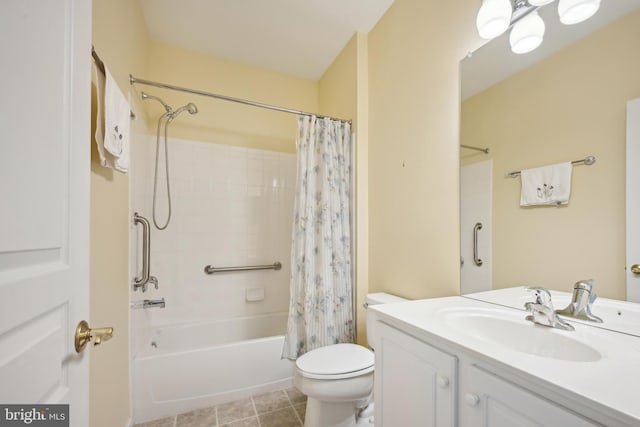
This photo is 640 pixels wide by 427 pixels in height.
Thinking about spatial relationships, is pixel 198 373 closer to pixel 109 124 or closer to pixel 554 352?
pixel 109 124

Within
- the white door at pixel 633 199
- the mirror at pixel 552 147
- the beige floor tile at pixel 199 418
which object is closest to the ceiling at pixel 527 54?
the mirror at pixel 552 147

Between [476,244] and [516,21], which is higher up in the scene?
[516,21]

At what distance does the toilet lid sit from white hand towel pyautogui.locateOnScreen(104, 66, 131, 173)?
130cm

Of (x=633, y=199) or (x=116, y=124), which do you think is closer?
(x=633, y=199)

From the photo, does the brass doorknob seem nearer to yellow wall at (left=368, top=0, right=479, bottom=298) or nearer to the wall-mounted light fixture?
yellow wall at (left=368, top=0, right=479, bottom=298)

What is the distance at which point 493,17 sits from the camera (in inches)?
42.6

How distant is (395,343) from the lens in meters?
0.96

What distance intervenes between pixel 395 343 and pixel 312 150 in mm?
1356

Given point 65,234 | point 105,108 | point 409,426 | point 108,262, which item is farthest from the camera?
point 108,262

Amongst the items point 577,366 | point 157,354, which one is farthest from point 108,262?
point 577,366

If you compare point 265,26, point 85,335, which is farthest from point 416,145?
point 85,335

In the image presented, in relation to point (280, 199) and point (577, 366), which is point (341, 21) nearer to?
point (280, 199)

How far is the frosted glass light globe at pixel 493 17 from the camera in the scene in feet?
3.51

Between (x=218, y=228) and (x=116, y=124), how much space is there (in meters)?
1.37
